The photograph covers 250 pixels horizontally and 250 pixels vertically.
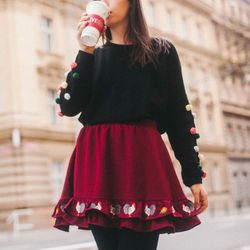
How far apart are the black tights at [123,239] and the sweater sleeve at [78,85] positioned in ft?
1.54

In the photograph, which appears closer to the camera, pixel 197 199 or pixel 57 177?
pixel 197 199

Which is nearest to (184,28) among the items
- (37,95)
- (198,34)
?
(198,34)

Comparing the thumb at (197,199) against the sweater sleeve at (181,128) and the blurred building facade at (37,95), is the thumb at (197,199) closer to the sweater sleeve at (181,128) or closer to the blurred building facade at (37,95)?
the sweater sleeve at (181,128)

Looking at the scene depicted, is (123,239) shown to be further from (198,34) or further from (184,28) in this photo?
(198,34)

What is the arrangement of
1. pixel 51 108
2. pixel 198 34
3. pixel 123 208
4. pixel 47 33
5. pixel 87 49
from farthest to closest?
pixel 198 34
pixel 47 33
pixel 51 108
pixel 87 49
pixel 123 208

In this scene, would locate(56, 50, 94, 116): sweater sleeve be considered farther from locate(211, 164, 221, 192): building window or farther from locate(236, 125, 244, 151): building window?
locate(236, 125, 244, 151): building window

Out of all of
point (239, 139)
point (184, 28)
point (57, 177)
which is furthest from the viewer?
point (239, 139)

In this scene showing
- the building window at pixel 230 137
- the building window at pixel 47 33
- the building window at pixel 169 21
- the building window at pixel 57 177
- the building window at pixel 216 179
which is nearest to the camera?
the building window at pixel 57 177

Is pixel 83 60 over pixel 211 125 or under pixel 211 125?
under

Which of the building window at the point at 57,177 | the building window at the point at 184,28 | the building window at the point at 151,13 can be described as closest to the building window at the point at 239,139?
the building window at the point at 184,28

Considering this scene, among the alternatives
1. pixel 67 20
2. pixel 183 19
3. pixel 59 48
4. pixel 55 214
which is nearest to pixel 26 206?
pixel 59 48

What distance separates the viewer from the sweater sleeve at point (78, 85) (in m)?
1.62

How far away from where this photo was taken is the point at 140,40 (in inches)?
68.0

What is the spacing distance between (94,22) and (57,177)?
642 inches
